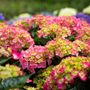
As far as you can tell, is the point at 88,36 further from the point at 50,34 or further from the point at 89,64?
the point at 89,64

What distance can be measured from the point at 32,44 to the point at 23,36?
12cm

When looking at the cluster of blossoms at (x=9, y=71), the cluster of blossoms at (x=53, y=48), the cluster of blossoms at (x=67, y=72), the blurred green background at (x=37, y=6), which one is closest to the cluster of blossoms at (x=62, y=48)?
the cluster of blossoms at (x=53, y=48)

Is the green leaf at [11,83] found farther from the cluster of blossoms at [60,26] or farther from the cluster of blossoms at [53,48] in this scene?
the cluster of blossoms at [60,26]

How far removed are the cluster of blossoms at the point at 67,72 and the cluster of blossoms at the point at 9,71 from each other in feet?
0.87

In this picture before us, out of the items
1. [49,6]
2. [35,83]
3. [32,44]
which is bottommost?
[35,83]

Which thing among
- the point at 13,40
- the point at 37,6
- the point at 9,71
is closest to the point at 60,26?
the point at 13,40

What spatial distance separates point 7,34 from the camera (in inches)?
169

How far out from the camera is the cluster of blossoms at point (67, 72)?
3637 mm

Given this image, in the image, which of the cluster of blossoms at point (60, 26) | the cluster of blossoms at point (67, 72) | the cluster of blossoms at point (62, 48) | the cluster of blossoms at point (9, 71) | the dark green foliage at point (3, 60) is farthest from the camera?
the cluster of blossoms at point (60, 26)

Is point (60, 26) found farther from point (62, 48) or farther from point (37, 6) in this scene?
point (37, 6)

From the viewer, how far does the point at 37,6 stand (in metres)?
16.5

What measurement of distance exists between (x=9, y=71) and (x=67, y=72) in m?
0.50

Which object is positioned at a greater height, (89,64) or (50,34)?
(50,34)

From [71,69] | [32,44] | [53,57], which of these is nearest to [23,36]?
[32,44]
